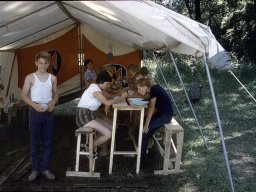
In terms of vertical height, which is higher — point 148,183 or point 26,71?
point 26,71

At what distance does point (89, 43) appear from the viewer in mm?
10000

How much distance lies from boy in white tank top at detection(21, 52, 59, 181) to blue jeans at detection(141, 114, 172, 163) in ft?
4.27

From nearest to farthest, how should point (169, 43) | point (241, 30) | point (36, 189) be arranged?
point (36, 189) → point (169, 43) → point (241, 30)

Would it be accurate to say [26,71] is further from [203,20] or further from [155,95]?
[203,20]

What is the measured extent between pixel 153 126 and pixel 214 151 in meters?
1.56

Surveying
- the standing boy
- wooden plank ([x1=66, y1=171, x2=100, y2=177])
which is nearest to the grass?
wooden plank ([x1=66, y1=171, x2=100, y2=177])

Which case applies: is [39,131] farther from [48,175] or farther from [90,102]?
[90,102]

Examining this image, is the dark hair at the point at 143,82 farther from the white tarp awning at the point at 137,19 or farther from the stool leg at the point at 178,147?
the stool leg at the point at 178,147

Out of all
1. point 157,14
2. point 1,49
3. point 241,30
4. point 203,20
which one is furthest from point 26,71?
point 203,20

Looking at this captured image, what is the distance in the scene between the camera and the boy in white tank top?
511 cm

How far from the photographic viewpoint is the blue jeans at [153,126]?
5867 mm

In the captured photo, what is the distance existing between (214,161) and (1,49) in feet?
15.6

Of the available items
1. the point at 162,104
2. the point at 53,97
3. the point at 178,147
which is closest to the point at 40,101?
the point at 53,97

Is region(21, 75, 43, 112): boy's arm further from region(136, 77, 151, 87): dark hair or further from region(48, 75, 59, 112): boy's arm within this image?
region(136, 77, 151, 87): dark hair
